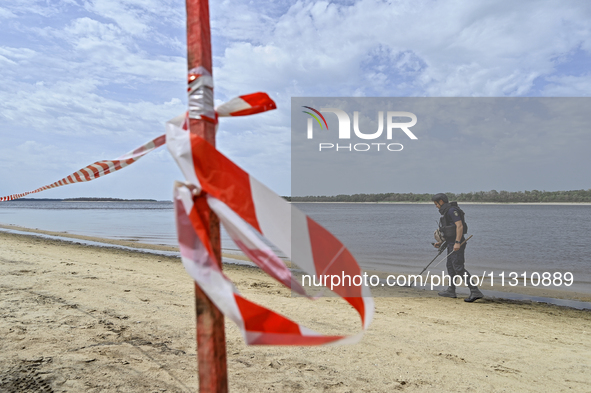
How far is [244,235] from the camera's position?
144cm

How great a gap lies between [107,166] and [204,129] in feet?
3.22

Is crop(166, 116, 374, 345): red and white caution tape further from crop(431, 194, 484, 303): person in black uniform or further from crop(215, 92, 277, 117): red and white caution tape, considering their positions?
crop(431, 194, 484, 303): person in black uniform

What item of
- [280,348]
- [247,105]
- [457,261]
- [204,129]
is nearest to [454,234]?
[457,261]

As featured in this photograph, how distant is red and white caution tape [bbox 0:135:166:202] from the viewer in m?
1.83

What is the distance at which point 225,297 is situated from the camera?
1282mm

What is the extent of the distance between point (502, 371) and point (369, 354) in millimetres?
1362

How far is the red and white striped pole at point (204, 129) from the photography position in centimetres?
139

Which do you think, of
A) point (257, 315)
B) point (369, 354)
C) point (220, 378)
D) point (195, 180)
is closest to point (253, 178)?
point (195, 180)

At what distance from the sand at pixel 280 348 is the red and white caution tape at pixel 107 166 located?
5.63 ft

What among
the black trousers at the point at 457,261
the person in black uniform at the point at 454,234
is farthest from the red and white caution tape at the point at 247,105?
the black trousers at the point at 457,261

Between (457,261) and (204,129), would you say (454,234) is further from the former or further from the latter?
(204,129)

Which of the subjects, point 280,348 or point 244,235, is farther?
point 280,348

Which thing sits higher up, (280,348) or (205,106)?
(205,106)

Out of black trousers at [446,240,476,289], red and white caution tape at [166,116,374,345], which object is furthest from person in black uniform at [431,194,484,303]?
red and white caution tape at [166,116,374,345]
